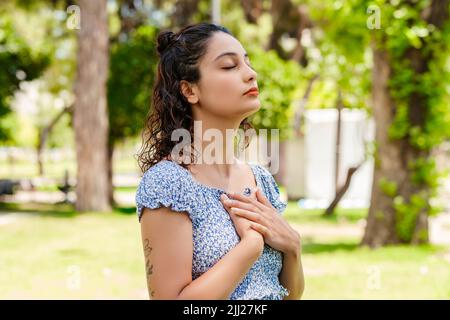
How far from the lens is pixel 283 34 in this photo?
27953mm

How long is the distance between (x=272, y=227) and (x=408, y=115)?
8.78 m

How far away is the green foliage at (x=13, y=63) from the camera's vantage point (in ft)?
66.8

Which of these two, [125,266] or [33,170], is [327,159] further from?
[33,170]

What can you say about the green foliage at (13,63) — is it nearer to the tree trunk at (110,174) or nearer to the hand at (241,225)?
the tree trunk at (110,174)

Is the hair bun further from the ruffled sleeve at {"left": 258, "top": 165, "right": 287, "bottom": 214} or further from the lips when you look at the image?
the ruffled sleeve at {"left": 258, "top": 165, "right": 287, "bottom": 214}

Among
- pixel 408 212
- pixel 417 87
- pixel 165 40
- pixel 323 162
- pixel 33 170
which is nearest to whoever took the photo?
pixel 165 40

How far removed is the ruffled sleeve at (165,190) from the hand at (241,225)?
0.40ft

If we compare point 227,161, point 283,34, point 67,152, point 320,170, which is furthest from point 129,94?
point 67,152

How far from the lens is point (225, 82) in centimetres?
214

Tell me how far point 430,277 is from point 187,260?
22.0 ft

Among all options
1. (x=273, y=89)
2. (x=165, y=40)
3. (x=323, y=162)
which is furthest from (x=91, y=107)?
(x=165, y=40)

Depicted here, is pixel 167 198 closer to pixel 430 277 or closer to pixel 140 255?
pixel 430 277

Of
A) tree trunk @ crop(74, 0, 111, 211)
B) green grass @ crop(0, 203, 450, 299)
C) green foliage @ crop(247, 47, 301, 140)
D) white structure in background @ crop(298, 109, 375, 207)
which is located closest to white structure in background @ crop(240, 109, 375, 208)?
white structure in background @ crop(298, 109, 375, 207)

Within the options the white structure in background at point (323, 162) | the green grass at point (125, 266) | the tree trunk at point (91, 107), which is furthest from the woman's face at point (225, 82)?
the white structure in background at point (323, 162)
